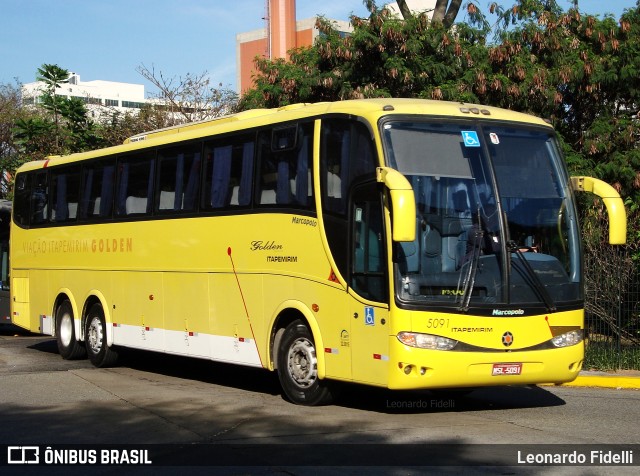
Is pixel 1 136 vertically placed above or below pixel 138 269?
above

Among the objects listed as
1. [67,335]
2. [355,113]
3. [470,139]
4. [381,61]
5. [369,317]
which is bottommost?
[67,335]

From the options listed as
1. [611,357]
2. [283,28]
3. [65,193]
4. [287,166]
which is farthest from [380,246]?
[283,28]

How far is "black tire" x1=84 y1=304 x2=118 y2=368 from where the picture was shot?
56.8ft

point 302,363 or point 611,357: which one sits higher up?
point 302,363

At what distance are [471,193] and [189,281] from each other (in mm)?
5348

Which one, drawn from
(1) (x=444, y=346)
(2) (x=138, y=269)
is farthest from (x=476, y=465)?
(2) (x=138, y=269)

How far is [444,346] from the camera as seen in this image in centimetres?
1069

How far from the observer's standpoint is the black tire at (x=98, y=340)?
1731cm

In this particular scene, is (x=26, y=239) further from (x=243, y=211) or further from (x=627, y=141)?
(x=627, y=141)

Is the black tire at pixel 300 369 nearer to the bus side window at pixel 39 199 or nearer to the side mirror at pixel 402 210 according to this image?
the side mirror at pixel 402 210

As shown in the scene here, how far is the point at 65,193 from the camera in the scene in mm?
18750

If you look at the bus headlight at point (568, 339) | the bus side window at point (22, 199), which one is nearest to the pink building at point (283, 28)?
the bus side window at point (22, 199)

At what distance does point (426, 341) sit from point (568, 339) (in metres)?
1.84

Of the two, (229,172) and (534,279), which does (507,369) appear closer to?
(534,279)
